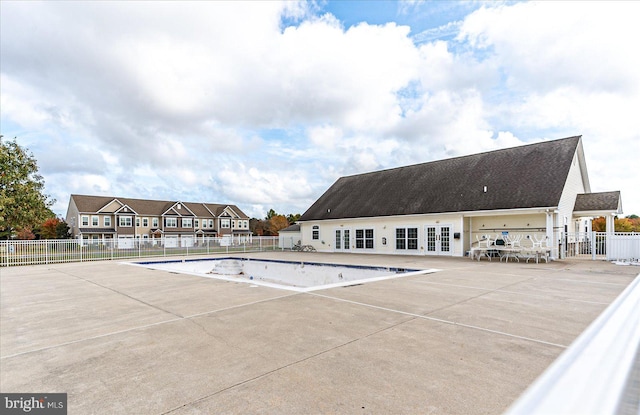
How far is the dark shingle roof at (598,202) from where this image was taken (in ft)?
56.0

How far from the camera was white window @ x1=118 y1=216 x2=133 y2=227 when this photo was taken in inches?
1724

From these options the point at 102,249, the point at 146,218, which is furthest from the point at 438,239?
the point at 146,218

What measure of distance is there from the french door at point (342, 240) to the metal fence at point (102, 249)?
708 cm

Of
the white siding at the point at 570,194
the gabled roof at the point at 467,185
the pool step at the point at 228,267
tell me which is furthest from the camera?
the pool step at the point at 228,267

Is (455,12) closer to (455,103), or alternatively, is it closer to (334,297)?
(455,103)

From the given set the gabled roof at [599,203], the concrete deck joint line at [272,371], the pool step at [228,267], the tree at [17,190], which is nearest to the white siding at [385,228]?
the gabled roof at [599,203]

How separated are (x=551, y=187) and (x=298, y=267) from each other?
13.4 m

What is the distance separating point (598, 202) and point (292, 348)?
21181 millimetres

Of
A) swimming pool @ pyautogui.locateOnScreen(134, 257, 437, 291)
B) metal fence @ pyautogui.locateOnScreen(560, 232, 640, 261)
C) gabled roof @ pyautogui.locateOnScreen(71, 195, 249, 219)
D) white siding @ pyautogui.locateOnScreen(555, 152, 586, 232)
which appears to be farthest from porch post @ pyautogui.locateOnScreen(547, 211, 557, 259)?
gabled roof @ pyautogui.locateOnScreen(71, 195, 249, 219)

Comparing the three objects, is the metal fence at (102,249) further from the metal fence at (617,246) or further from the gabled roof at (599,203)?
the gabled roof at (599,203)
